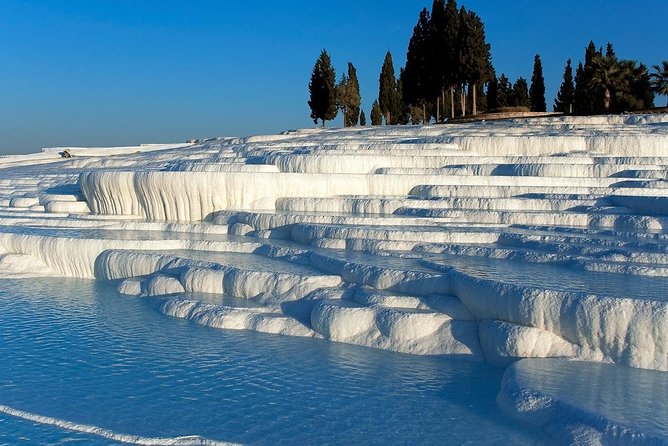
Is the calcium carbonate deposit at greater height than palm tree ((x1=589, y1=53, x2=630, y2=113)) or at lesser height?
lesser

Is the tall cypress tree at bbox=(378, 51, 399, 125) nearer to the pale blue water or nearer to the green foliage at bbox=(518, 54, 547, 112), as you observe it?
the green foliage at bbox=(518, 54, 547, 112)

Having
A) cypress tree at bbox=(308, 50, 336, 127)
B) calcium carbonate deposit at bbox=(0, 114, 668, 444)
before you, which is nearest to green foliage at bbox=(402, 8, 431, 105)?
cypress tree at bbox=(308, 50, 336, 127)

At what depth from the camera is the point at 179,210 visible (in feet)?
40.4

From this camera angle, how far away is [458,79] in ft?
98.7

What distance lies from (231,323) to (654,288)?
3.88m

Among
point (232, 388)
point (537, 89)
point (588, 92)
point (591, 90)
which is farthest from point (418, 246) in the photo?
point (537, 89)

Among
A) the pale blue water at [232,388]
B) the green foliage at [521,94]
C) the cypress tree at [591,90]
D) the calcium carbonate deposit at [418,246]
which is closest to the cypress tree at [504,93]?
the green foliage at [521,94]

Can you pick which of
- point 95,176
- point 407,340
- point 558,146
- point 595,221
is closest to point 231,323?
point 407,340

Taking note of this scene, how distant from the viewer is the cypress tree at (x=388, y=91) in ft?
132

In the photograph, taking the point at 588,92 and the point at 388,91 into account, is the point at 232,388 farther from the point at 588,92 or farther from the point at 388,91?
the point at 388,91

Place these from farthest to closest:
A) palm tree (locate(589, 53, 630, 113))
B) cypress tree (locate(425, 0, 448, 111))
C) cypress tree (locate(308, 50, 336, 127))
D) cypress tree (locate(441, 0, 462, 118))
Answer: cypress tree (locate(308, 50, 336, 127))
cypress tree (locate(425, 0, 448, 111))
cypress tree (locate(441, 0, 462, 118))
palm tree (locate(589, 53, 630, 113))

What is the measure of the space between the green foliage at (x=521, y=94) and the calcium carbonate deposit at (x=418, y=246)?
27466 millimetres

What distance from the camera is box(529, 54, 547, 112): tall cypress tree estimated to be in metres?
38.2

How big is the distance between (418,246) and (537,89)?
107 feet
